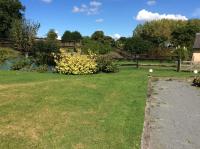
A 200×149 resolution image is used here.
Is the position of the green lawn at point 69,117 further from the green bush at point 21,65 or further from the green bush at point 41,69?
the green bush at point 21,65

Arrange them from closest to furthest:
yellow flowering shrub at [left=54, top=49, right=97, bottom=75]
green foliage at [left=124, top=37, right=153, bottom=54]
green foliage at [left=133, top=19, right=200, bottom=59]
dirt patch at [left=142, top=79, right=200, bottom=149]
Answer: dirt patch at [left=142, top=79, right=200, bottom=149] < yellow flowering shrub at [left=54, top=49, right=97, bottom=75] < green foliage at [left=124, top=37, right=153, bottom=54] < green foliage at [left=133, top=19, right=200, bottom=59]

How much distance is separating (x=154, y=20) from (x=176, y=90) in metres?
84.6

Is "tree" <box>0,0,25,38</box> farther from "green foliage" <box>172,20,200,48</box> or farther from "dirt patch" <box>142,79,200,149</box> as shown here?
"dirt patch" <box>142,79,200,149</box>

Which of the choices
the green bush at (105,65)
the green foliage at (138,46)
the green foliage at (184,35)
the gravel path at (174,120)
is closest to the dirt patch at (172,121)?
the gravel path at (174,120)

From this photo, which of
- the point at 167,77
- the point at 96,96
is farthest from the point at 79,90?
the point at 167,77

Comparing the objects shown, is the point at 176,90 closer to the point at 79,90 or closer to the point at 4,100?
the point at 79,90

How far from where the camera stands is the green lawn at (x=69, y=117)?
8344 millimetres

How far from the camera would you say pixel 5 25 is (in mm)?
73062

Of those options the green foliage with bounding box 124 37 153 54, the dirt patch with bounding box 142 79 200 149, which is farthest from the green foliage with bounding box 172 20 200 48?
the dirt patch with bounding box 142 79 200 149

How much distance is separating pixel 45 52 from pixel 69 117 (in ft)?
74.2

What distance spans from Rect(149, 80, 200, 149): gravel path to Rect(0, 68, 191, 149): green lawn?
493 millimetres

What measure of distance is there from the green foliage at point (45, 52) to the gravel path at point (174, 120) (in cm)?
1259

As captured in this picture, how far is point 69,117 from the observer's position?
1054cm

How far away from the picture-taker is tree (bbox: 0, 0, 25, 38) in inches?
2867
